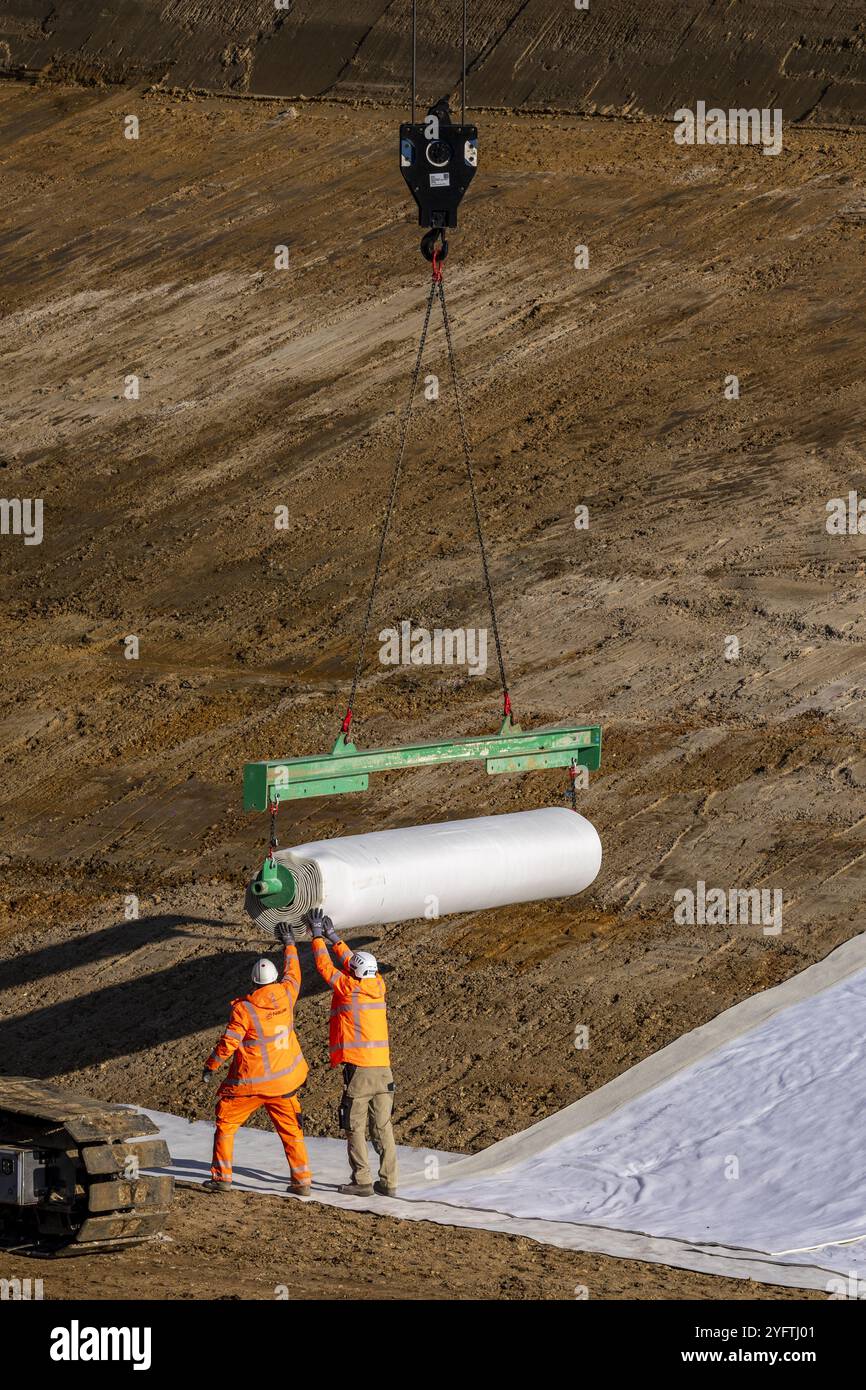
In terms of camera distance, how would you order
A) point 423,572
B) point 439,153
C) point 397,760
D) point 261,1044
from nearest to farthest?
point 261,1044
point 397,760
point 439,153
point 423,572

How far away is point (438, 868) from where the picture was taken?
13.5m

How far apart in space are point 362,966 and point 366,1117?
1.04m

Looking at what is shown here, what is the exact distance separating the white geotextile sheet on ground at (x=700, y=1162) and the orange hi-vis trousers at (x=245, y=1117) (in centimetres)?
29

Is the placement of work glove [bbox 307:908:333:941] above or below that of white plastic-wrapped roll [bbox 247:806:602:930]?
below

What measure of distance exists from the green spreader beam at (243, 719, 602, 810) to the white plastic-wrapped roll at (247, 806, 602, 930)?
51 centimetres

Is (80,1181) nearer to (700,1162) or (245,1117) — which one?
(245,1117)

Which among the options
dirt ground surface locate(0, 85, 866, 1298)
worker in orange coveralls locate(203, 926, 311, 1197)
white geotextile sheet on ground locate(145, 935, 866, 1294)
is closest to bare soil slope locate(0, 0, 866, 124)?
dirt ground surface locate(0, 85, 866, 1298)

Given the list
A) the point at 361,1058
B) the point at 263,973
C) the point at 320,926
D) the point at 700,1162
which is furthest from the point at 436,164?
the point at 700,1162

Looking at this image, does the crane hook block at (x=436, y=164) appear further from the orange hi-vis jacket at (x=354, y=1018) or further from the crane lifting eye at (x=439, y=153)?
the orange hi-vis jacket at (x=354, y=1018)

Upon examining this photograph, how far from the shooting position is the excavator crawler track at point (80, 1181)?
10.4 metres

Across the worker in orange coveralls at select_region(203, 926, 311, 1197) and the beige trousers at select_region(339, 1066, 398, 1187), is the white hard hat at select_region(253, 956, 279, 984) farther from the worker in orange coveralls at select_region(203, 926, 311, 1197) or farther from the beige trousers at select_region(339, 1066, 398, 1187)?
the beige trousers at select_region(339, 1066, 398, 1187)

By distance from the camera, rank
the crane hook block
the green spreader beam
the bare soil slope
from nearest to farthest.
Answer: the green spreader beam → the crane hook block → the bare soil slope

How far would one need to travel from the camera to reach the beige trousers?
12.2 m

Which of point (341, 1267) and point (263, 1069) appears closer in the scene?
point (341, 1267)
